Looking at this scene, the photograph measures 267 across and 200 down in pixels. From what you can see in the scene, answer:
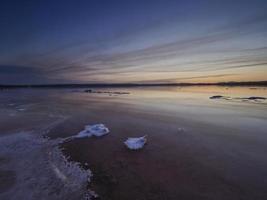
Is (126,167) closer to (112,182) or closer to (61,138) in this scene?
(112,182)

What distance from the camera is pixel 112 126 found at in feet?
31.2

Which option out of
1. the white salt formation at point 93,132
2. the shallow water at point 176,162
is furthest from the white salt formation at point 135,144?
the white salt formation at point 93,132

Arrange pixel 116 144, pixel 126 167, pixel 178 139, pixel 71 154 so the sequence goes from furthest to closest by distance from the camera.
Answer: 1. pixel 178 139
2. pixel 116 144
3. pixel 71 154
4. pixel 126 167

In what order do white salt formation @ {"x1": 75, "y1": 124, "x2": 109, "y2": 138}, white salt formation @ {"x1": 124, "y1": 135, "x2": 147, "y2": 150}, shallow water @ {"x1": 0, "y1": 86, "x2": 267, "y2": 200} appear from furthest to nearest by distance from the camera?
white salt formation @ {"x1": 75, "y1": 124, "x2": 109, "y2": 138} < white salt formation @ {"x1": 124, "y1": 135, "x2": 147, "y2": 150} < shallow water @ {"x1": 0, "y1": 86, "x2": 267, "y2": 200}

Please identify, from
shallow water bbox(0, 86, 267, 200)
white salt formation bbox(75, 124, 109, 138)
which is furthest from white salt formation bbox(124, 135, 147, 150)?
white salt formation bbox(75, 124, 109, 138)

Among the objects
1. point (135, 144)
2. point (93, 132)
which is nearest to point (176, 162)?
point (135, 144)

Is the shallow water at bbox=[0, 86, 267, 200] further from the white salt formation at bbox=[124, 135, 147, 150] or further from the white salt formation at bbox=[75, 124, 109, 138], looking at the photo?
the white salt formation at bbox=[75, 124, 109, 138]

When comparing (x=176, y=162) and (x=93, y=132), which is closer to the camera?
(x=176, y=162)

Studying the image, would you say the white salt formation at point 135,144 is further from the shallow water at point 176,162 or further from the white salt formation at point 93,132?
the white salt formation at point 93,132

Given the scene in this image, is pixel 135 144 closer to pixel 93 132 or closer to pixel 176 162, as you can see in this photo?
pixel 176 162

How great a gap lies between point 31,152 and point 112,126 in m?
4.20

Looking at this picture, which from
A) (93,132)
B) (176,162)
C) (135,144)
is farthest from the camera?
(93,132)

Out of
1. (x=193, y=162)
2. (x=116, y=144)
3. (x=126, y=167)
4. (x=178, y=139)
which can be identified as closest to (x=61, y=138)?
(x=116, y=144)

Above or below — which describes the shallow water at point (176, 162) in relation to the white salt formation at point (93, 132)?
below
